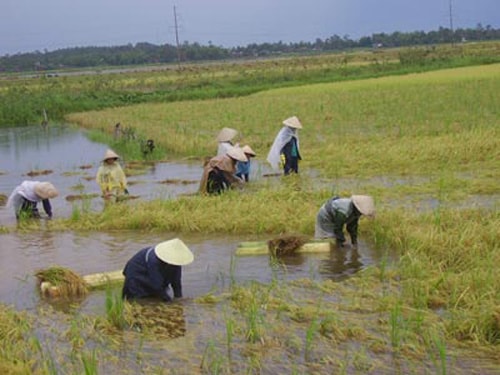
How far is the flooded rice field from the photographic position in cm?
513

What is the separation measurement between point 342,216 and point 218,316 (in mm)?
2104

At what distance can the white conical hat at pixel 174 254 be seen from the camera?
6172 millimetres

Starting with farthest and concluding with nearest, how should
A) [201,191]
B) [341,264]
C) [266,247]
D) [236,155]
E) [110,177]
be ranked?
[110,177] < [201,191] < [236,155] < [266,247] < [341,264]

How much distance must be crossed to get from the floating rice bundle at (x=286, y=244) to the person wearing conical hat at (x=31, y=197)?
3.94m

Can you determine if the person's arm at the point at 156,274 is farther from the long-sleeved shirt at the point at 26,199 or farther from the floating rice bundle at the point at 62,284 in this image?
the long-sleeved shirt at the point at 26,199

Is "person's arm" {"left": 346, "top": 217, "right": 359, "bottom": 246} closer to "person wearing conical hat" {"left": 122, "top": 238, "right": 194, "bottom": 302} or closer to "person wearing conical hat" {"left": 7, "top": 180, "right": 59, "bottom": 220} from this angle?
"person wearing conical hat" {"left": 122, "top": 238, "right": 194, "bottom": 302}

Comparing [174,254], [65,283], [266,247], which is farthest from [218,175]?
[174,254]

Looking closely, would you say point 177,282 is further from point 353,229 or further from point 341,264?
point 353,229

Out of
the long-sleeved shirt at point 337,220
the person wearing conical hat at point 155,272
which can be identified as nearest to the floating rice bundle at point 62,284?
the person wearing conical hat at point 155,272

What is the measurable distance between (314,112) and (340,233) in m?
16.3

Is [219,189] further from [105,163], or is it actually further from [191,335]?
[191,335]

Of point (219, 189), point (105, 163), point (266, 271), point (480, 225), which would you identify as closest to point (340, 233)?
point (266, 271)

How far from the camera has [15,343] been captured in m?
5.59

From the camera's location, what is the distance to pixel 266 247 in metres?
8.17
